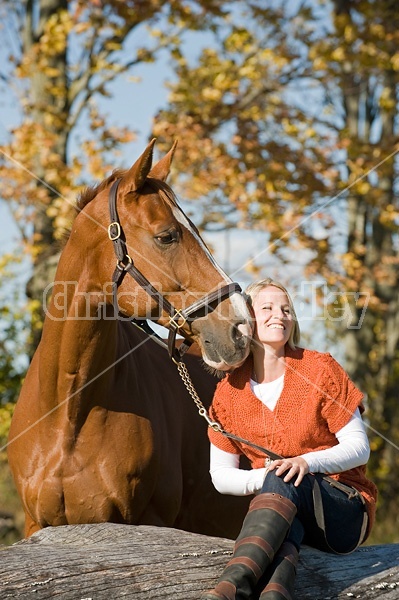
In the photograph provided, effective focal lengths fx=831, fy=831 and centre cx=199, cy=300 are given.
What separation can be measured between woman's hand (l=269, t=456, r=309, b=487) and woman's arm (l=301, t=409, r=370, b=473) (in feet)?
0.22

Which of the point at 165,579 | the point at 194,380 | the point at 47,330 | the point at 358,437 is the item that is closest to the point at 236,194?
the point at 194,380

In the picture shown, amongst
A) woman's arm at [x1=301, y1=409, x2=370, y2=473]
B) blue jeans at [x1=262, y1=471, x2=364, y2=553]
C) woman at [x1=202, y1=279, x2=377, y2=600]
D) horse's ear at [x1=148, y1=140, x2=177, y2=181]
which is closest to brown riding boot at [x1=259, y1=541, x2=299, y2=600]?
woman at [x1=202, y1=279, x2=377, y2=600]

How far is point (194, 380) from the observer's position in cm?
553

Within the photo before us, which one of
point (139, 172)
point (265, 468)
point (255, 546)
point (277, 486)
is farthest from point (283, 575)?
point (139, 172)

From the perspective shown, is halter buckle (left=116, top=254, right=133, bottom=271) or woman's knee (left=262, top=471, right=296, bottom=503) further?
halter buckle (left=116, top=254, right=133, bottom=271)

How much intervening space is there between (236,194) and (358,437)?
6871mm

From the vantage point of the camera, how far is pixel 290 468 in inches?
130

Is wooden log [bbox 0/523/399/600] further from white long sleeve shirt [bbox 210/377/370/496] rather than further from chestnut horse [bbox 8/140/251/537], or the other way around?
chestnut horse [bbox 8/140/251/537]

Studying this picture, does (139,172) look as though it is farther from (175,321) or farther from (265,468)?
(265,468)

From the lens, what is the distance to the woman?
10.3 feet

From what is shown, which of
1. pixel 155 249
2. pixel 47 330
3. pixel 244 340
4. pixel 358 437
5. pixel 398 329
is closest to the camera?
pixel 358 437

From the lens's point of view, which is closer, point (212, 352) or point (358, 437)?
point (358, 437)

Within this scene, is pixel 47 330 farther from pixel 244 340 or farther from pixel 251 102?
pixel 251 102

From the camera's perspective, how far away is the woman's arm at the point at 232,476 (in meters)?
3.50
